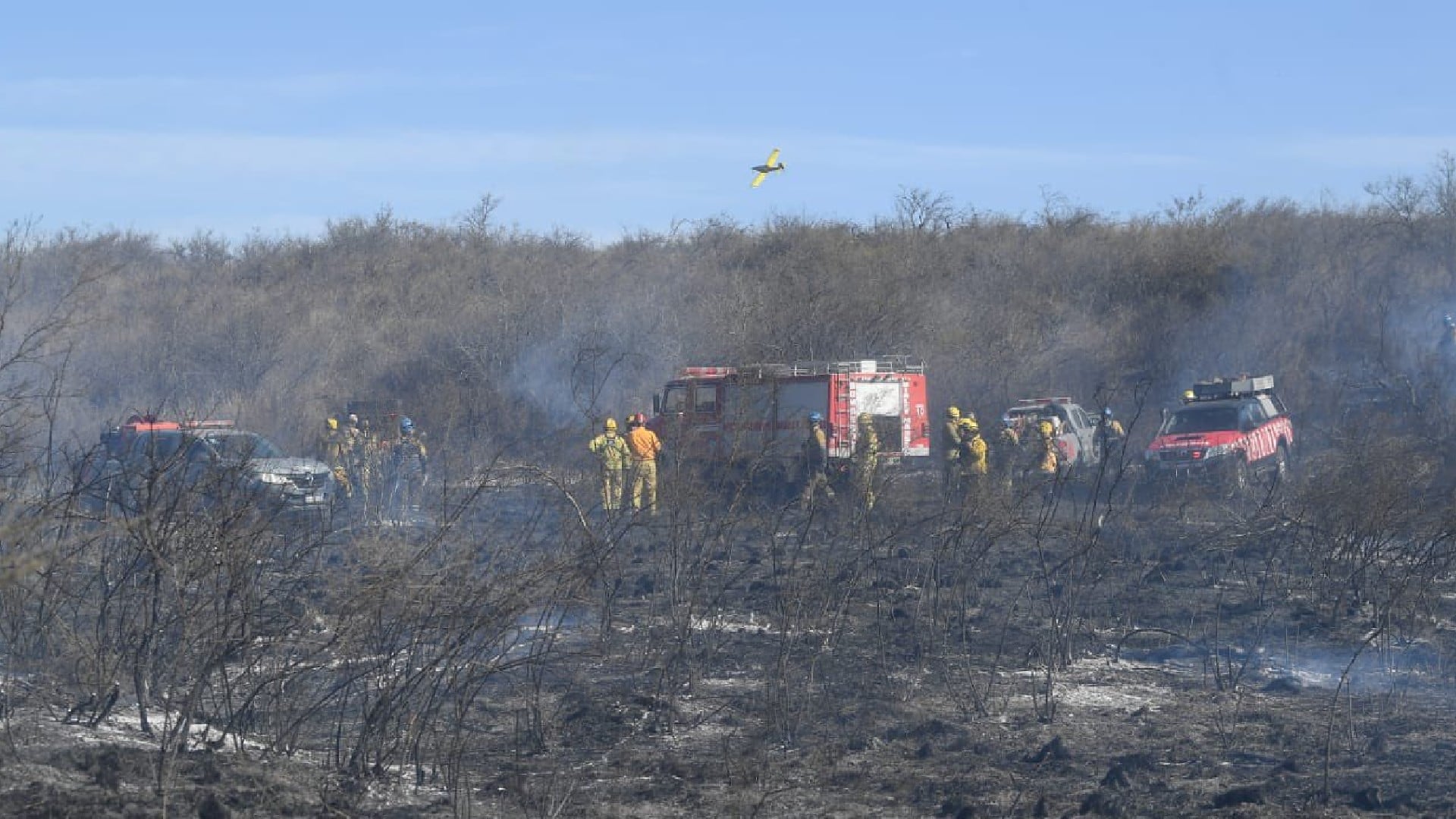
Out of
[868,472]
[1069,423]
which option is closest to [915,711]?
[868,472]

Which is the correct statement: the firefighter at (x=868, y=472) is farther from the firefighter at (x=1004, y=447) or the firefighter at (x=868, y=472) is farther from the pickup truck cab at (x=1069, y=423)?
the pickup truck cab at (x=1069, y=423)

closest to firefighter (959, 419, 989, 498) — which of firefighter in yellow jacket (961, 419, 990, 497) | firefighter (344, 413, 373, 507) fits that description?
firefighter in yellow jacket (961, 419, 990, 497)

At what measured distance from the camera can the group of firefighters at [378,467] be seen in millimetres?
12180

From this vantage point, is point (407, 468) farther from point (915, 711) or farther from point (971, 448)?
point (915, 711)

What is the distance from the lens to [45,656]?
25.4ft

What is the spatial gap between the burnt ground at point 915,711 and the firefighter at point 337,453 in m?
2.19

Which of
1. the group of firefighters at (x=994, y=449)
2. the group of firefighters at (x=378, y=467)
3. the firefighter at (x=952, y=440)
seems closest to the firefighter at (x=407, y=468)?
the group of firefighters at (x=378, y=467)

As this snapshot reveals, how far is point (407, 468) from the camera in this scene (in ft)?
48.2

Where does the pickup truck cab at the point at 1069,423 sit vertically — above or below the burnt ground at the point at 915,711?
above

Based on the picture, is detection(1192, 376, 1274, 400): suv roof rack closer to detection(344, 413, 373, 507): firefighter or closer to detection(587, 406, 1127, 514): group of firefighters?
detection(587, 406, 1127, 514): group of firefighters

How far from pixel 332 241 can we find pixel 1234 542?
3767 centimetres

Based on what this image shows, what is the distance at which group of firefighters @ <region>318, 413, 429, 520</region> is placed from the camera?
12.2 metres

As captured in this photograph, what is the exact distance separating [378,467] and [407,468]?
0.38 meters

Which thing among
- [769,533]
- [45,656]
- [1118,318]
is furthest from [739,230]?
[45,656]
